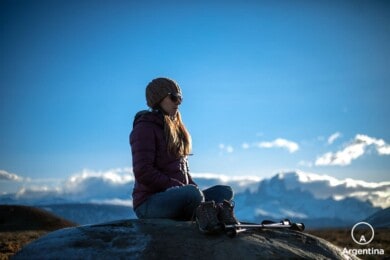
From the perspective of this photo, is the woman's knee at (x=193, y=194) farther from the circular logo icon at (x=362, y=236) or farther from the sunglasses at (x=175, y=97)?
the circular logo icon at (x=362, y=236)

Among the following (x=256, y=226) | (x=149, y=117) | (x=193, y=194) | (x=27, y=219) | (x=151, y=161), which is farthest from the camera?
(x=27, y=219)

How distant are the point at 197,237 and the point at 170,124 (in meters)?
2.14

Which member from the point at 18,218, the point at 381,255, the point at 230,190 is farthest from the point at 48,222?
the point at 230,190

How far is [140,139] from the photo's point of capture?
6.84 m

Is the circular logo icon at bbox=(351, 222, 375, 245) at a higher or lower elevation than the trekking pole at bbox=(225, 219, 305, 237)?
higher

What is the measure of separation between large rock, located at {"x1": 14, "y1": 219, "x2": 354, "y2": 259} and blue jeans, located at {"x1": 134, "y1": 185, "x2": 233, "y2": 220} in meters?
0.42

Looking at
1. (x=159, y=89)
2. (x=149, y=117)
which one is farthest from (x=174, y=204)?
(x=159, y=89)

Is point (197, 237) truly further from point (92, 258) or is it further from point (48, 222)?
point (48, 222)

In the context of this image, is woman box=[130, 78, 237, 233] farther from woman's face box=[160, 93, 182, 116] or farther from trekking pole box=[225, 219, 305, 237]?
trekking pole box=[225, 219, 305, 237]

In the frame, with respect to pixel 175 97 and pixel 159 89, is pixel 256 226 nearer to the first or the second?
pixel 175 97

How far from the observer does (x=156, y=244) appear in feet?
18.2

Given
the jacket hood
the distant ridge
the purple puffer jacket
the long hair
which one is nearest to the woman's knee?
the purple puffer jacket

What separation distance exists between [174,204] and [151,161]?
2.36 feet

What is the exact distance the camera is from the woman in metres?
6.71
